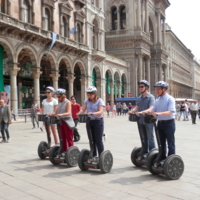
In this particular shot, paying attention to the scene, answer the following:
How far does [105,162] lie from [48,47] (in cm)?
2212

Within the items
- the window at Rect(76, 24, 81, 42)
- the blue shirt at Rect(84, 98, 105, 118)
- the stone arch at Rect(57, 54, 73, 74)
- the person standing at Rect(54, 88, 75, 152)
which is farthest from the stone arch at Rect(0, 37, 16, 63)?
the blue shirt at Rect(84, 98, 105, 118)

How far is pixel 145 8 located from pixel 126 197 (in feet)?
174

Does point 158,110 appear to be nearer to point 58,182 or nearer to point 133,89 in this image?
point 58,182

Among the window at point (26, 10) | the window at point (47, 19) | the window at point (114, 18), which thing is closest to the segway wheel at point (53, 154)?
the window at point (26, 10)

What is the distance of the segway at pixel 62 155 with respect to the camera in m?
6.88

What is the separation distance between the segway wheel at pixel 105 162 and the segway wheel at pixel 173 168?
Answer: 124 cm

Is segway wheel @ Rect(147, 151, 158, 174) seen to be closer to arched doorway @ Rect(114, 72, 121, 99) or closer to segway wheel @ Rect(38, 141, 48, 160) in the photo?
segway wheel @ Rect(38, 141, 48, 160)

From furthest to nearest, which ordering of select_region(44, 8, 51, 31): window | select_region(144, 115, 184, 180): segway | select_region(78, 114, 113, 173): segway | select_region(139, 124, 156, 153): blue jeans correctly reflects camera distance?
1. select_region(44, 8, 51, 31): window
2. select_region(139, 124, 156, 153): blue jeans
3. select_region(78, 114, 113, 173): segway
4. select_region(144, 115, 184, 180): segway

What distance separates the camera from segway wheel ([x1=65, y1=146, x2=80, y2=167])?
6.88m

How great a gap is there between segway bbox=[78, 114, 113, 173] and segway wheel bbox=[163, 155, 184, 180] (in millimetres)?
1249

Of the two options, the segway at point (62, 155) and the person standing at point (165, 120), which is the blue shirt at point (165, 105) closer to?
the person standing at point (165, 120)

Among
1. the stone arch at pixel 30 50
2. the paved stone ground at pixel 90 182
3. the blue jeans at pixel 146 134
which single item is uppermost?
the stone arch at pixel 30 50

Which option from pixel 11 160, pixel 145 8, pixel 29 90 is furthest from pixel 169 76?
pixel 11 160

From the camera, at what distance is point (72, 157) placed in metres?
6.99
